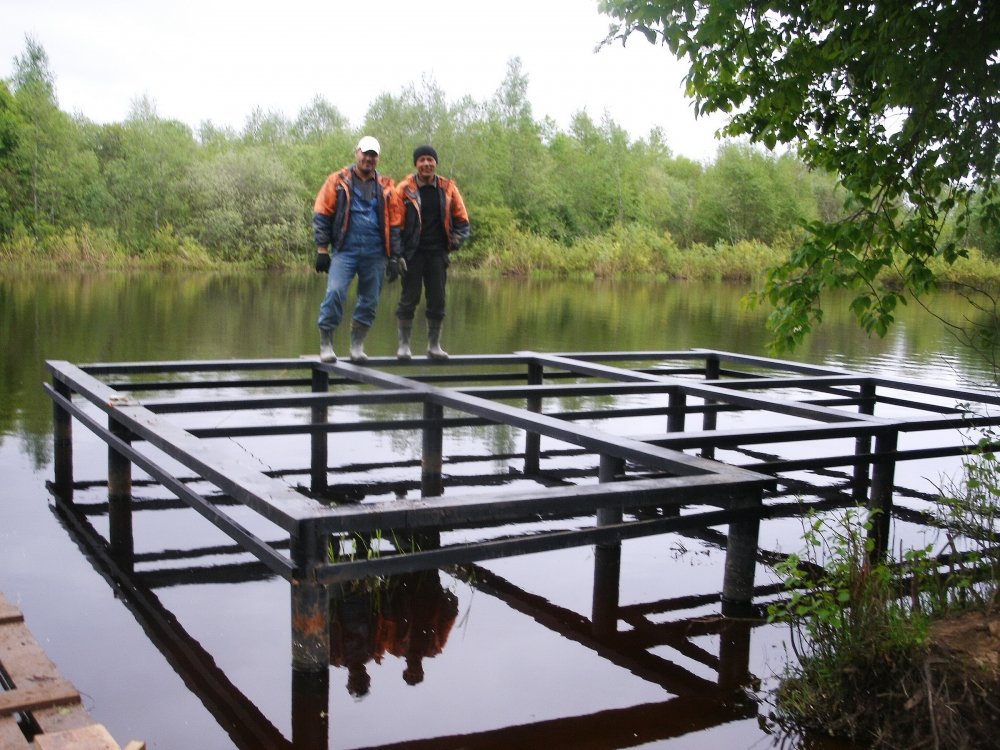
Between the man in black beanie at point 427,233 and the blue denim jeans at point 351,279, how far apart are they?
0.54 ft

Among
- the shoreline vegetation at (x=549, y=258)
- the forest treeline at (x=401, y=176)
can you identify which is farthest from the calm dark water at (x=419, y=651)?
the shoreline vegetation at (x=549, y=258)

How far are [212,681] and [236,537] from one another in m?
0.64

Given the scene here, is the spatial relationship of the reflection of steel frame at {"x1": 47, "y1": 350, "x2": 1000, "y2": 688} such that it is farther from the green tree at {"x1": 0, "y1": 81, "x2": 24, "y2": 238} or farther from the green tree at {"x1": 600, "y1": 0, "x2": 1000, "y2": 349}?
the green tree at {"x1": 0, "y1": 81, "x2": 24, "y2": 238}

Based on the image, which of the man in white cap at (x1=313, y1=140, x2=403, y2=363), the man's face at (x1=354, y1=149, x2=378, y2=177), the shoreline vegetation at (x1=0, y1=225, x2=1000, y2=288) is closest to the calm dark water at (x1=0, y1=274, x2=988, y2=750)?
the man in white cap at (x1=313, y1=140, x2=403, y2=363)

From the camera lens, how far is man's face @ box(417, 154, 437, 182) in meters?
9.05

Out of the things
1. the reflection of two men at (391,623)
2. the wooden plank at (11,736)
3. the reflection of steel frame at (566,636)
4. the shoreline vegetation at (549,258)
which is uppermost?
the shoreline vegetation at (549,258)

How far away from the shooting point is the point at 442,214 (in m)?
9.29

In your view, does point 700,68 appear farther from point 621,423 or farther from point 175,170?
point 175,170

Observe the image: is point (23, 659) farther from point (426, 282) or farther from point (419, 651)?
point (426, 282)

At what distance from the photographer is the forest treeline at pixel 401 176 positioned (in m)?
48.8

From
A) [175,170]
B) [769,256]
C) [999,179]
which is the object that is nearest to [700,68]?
[999,179]

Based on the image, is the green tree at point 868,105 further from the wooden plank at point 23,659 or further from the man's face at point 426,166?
the wooden plank at point 23,659

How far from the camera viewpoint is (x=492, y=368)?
51.8ft

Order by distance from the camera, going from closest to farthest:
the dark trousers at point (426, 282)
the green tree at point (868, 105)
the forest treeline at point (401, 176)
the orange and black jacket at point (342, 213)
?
the green tree at point (868, 105)
the orange and black jacket at point (342, 213)
the dark trousers at point (426, 282)
the forest treeline at point (401, 176)
